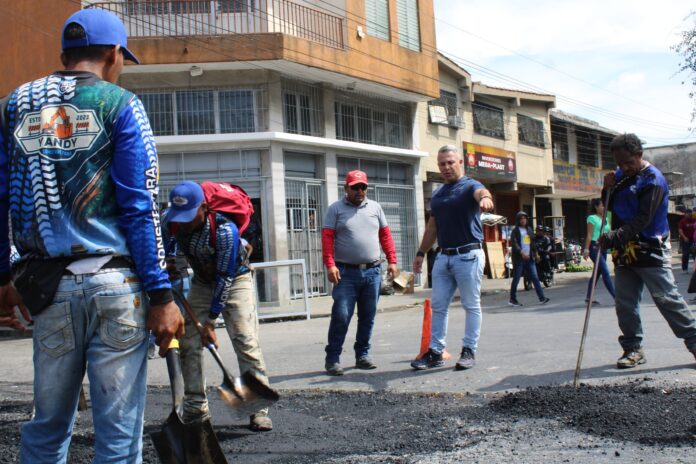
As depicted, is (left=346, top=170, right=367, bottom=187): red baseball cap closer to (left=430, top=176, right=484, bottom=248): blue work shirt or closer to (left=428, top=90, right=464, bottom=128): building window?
(left=430, top=176, right=484, bottom=248): blue work shirt

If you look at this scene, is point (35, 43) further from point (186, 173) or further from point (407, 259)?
point (407, 259)

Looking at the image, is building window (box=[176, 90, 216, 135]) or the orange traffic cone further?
building window (box=[176, 90, 216, 135])

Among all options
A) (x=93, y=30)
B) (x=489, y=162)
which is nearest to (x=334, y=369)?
(x=93, y=30)

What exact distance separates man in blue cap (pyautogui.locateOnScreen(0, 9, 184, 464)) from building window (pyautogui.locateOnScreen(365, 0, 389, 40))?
61.2 ft

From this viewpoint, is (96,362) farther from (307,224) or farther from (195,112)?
(307,224)

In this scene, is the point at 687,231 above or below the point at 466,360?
above

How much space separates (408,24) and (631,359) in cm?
1754

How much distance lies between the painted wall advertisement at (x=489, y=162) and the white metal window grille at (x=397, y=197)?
3.98m

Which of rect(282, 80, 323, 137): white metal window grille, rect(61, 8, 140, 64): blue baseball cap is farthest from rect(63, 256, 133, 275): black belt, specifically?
rect(282, 80, 323, 137): white metal window grille

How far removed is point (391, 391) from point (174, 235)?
2.25 m

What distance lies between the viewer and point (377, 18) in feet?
68.7

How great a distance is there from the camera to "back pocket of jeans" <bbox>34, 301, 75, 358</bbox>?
253 cm

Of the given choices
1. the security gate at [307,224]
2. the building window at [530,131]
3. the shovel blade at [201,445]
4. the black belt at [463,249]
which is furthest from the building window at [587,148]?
the shovel blade at [201,445]

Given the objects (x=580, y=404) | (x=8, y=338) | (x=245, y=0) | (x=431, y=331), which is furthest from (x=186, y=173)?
(x=580, y=404)
